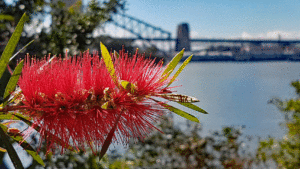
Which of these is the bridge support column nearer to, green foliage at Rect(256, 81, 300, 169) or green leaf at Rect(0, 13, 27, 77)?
green foliage at Rect(256, 81, 300, 169)

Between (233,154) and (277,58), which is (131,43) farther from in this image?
(277,58)

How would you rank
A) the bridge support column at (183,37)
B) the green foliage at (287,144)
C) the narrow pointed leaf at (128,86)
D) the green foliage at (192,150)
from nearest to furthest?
the narrow pointed leaf at (128,86)
the green foliage at (287,144)
the green foliage at (192,150)
the bridge support column at (183,37)

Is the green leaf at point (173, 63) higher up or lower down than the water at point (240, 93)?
higher up

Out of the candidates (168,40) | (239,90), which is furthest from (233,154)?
(239,90)

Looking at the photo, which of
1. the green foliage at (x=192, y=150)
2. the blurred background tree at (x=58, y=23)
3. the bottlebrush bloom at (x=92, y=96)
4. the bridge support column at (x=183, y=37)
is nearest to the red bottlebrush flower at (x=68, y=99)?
the bottlebrush bloom at (x=92, y=96)

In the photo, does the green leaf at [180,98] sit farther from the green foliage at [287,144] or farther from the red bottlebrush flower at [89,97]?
the green foliage at [287,144]

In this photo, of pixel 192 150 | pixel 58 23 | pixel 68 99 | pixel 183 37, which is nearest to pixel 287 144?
pixel 192 150

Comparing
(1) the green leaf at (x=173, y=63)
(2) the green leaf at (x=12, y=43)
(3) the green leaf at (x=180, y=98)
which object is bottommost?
(3) the green leaf at (x=180, y=98)
